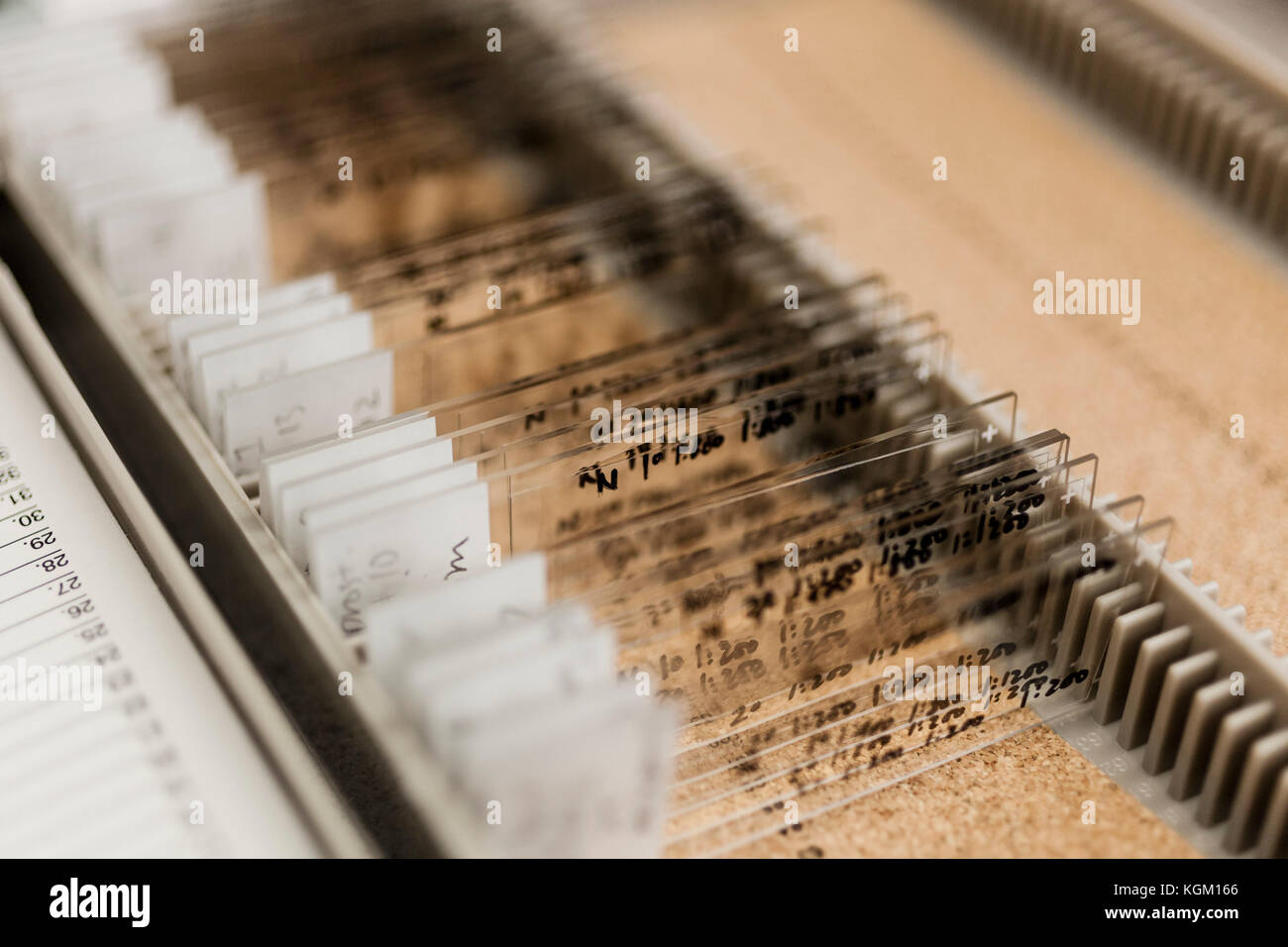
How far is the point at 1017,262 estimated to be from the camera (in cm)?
175

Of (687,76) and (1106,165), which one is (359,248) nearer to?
(687,76)

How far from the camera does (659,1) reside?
2174mm

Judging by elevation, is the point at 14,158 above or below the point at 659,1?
below

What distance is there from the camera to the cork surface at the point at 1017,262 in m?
1.12

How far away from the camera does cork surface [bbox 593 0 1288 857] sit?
3.67 feet

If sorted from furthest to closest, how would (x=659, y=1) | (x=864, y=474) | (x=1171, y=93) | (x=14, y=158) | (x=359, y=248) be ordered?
1. (x=659, y=1)
2. (x=1171, y=93)
3. (x=359, y=248)
4. (x=14, y=158)
5. (x=864, y=474)

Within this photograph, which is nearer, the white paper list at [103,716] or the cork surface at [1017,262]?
the white paper list at [103,716]

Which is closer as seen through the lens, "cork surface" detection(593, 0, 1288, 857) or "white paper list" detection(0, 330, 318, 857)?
"white paper list" detection(0, 330, 318, 857)

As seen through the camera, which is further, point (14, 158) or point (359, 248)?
point (359, 248)

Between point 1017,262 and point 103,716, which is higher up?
point 1017,262

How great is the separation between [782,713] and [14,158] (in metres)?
1.01

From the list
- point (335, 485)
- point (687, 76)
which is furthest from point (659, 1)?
point (335, 485)

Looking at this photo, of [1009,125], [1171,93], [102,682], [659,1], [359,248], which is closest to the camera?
[102,682]

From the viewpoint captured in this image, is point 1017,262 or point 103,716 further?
point 1017,262
